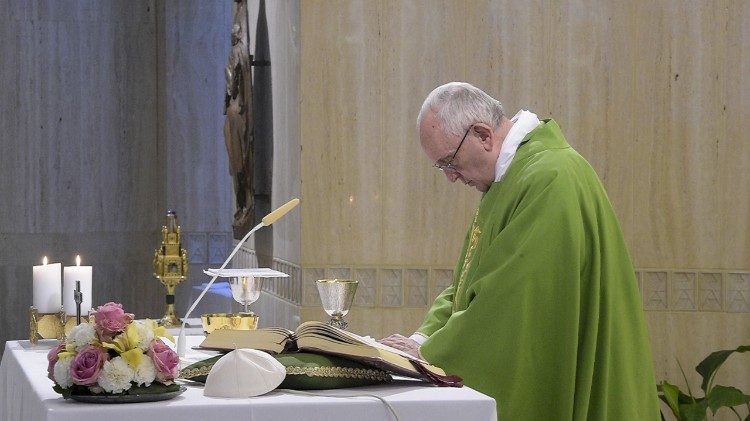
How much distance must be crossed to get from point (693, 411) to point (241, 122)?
11.0ft

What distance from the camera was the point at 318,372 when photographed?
10.1 feet

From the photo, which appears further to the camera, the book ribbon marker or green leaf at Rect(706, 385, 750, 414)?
green leaf at Rect(706, 385, 750, 414)

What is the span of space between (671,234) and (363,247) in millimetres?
1641

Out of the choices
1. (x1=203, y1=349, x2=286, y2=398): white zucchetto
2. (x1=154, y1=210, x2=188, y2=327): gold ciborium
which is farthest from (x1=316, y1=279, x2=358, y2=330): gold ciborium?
(x1=154, y1=210, x2=188, y2=327): gold ciborium

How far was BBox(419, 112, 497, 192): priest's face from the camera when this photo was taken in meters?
4.59

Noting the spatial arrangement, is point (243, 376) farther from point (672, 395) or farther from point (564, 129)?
point (564, 129)

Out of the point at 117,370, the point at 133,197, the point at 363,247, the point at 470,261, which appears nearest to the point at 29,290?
the point at 133,197

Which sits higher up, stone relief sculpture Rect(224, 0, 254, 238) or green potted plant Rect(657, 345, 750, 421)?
stone relief sculpture Rect(224, 0, 254, 238)

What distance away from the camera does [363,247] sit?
6.67 meters

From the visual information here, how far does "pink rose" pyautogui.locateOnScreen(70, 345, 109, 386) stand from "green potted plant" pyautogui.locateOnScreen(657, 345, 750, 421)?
403cm

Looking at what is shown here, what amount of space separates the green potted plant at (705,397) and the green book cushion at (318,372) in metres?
3.45

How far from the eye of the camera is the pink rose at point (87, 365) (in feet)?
9.22

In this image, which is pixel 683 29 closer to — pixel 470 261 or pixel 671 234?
pixel 671 234

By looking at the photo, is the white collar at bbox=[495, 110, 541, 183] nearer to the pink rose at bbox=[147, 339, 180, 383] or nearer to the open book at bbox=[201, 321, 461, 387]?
the open book at bbox=[201, 321, 461, 387]
